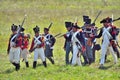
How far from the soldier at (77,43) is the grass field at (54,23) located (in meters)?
0.71

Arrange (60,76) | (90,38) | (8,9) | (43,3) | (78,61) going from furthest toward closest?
(43,3) < (8,9) < (90,38) < (78,61) < (60,76)

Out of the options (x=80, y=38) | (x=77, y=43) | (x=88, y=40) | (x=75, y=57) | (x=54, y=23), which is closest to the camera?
(x=75, y=57)

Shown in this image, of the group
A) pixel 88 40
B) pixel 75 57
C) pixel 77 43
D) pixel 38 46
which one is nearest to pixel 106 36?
pixel 77 43

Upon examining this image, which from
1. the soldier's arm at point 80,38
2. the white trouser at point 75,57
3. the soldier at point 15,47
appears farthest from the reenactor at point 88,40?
the soldier at point 15,47

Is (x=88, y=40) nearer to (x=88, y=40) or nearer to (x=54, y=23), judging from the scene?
(x=88, y=40)

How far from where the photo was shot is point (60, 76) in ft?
56.9

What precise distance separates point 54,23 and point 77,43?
22714 millimetres

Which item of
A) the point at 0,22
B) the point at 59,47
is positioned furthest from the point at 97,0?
the point at 59,47

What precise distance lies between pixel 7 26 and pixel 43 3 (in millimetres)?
13262

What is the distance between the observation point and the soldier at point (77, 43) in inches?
798

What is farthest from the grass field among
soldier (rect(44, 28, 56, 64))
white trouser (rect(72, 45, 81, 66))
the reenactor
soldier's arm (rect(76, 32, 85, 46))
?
soldier's arm (rect(76, 32, 85, 46))

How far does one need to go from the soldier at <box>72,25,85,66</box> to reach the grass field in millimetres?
712

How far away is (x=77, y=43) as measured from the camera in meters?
20.4

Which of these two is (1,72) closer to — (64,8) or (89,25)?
(89,25)
